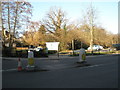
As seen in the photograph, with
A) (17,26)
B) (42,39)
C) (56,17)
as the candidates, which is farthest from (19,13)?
(56,17)

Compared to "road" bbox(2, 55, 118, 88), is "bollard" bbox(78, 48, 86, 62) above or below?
above

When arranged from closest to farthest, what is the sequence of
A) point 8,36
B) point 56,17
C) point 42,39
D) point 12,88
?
point 12,88
point 8,36
point 42,39
point 56,17

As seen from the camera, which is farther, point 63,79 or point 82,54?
point 82,54

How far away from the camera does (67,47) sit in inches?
1447

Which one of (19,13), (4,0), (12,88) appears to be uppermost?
(4,0)

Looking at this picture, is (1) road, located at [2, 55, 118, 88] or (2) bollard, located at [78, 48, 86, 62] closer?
(1) road, located at [2, 55, 118, 88]

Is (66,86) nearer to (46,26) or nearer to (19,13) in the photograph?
(19,13)

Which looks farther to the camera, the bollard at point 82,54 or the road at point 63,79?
the bollard at point 82,54

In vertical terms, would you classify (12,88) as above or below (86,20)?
below

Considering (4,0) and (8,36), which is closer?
(4,0)

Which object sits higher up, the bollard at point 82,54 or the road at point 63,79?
the bollard at point 82,54

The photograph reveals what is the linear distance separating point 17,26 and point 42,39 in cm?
1178

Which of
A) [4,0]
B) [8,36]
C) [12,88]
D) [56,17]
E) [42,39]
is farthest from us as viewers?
[56,17]

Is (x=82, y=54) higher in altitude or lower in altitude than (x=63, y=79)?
higher
